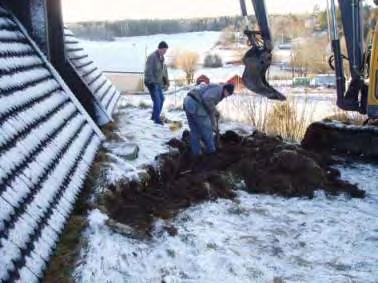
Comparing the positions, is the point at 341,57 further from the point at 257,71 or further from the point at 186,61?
the point at 186,61

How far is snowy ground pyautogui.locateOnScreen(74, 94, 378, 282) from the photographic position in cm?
445

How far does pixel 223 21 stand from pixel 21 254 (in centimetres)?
7364

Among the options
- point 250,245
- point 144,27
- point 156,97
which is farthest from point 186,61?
point 250,245

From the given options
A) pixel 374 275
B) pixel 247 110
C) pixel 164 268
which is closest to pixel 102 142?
pixel 164 268

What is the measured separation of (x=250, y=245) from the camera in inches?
206

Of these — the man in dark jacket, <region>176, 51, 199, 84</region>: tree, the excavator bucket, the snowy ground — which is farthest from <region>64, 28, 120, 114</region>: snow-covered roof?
<region>176, 51, 199, 84</region>: tree

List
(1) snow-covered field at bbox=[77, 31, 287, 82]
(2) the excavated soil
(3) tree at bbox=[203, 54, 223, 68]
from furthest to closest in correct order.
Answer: (3) tree at bbox=[203, 54, 223, 68] → (1) snow-covered field at bbox=[77, 31, 287, 82] → (2) the excavated soil

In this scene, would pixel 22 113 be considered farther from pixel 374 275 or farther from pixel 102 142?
pixel 374 275

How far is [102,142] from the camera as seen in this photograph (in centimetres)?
765

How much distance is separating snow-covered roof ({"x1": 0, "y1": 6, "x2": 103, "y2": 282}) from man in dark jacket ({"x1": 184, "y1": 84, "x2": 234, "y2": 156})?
1422mm

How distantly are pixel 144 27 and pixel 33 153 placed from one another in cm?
6494

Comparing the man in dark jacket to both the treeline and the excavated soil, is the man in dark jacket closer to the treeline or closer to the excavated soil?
the excavated soil

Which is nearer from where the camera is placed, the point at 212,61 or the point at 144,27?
the point at 212,61

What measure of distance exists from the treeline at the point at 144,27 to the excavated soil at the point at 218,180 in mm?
52402
